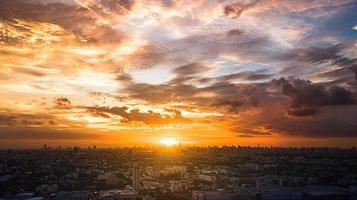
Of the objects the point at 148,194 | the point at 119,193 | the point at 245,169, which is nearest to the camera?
the point at 119,193

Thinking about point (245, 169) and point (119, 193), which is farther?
point (245, 169)

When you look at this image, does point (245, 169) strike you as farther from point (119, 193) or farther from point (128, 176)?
point (119, 193)

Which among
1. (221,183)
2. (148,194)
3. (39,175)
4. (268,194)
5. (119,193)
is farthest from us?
(39,175)

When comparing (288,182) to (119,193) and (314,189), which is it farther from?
(119,193)

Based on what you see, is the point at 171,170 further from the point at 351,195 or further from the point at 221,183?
the point at 351,195

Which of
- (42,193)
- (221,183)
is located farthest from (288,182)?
(42,193)

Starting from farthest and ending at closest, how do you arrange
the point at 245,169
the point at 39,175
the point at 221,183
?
1. the point at 245,169
2. the point at 39,175
3. the point at 221,183

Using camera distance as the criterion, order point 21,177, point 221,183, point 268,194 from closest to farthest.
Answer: point 268,194 < point 221,183 < point 21,177

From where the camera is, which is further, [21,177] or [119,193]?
[21,177]

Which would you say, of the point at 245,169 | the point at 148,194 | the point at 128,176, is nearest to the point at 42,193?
the point at 148,194
